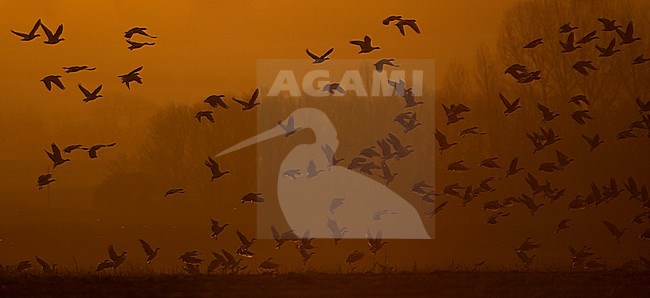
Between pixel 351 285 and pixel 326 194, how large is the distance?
25058mm

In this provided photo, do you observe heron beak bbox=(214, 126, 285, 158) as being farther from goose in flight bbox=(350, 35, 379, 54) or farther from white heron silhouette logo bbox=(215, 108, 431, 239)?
goose in flight bbox=(350, 35, 379, 54)

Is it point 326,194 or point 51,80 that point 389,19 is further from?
point 326,194

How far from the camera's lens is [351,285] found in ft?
51.9

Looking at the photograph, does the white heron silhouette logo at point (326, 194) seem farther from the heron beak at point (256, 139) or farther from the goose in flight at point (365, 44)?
the goose in flight at point (365, 44)

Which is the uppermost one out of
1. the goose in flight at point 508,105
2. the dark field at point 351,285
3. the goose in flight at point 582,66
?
the goose in flight at point 582,66

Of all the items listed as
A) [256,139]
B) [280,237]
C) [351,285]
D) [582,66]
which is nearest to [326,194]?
[256,139]

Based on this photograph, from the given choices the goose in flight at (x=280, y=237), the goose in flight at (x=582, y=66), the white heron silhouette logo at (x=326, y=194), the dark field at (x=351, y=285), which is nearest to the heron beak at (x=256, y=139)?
the white heron silhouette logo at (x=326, y=194)

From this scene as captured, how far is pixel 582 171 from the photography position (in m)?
42.0

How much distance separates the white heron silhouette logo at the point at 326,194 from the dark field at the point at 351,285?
20.3 metres

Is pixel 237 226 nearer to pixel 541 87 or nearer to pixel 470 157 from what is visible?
pixel 470 157

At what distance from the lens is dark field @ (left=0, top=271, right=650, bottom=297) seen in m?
15.1

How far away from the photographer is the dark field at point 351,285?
15117 mm

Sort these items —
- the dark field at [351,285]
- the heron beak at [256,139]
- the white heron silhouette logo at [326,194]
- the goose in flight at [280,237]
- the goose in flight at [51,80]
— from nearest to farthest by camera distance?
the dark field at [351,285] → the goose in flight at [51,80] → the goose in flight at [280,237] → the white heron silhouette logo at [326,194] → the heron beak at [256,139]

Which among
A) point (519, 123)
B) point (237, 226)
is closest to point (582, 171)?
point (519, 123)
